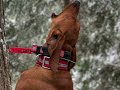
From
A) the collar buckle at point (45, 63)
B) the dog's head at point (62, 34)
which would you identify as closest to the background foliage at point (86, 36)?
the dog's head at point (62, 34)

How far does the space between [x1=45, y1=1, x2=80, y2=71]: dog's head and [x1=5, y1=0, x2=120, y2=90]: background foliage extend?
103 inches

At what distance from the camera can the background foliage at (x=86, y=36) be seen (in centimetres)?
684

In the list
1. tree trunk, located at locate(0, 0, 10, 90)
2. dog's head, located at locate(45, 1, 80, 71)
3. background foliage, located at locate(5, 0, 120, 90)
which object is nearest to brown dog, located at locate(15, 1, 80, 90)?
A: dog's head, located at locate(45, 1, 80, 71)

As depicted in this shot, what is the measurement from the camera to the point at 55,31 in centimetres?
414

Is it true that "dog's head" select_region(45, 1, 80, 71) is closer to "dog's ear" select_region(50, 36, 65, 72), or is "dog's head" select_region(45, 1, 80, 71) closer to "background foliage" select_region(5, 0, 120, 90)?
"dog's ear" select_region(50, 36, 65, 72)

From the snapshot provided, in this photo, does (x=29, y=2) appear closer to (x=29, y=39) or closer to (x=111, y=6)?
(x=29, y=39)

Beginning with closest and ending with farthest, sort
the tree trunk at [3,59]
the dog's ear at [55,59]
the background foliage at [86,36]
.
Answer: the dog's ear at [55,59]
the tree trunk at [3,59]
the background foliage at [86,36]

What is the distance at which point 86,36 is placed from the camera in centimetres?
729

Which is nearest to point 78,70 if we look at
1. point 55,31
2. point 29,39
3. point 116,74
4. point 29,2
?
point 116,74

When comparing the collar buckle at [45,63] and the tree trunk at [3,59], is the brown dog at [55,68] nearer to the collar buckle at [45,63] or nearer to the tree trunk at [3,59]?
the collar buckle at [45,63]

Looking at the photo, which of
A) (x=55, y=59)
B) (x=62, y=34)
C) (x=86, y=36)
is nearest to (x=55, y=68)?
(x=55, y=59)

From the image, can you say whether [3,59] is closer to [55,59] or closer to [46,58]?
[46,58]

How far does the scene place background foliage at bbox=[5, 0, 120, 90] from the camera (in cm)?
684

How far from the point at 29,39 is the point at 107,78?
1.71 meters
